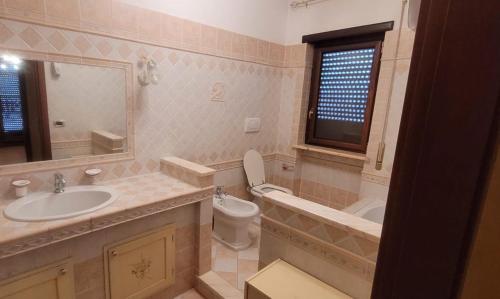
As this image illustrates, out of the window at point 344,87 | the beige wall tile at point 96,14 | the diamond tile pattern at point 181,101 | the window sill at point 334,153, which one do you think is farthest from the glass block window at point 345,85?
the beige wall tile at point 96,14

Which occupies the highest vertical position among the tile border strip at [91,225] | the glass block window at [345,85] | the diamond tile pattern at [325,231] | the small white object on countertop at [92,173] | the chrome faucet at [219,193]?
the glass block window at [345,85]

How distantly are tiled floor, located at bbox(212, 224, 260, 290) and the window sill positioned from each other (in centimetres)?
122

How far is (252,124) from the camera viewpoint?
300cm

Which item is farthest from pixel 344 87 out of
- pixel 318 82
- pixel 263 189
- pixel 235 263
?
pixel 235 263

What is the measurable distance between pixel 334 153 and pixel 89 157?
2321mm

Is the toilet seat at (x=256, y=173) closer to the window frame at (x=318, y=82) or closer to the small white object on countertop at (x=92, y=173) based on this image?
the window frame at (x=318, y=82)

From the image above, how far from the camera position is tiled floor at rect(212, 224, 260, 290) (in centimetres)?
221

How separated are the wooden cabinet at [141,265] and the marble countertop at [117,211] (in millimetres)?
212

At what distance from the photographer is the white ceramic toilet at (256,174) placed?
2.98m

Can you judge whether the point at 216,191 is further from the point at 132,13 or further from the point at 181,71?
the point at 132,13

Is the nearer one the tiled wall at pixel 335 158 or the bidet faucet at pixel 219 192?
the tiled wall at pixel 335 158

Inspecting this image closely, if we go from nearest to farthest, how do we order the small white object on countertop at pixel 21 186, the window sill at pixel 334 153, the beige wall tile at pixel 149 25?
the small white object on countertop at pixel 21 186, the beige wall tile at pixel 149 25, the window sill at pixel 334 153

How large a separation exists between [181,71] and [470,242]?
2282 mm

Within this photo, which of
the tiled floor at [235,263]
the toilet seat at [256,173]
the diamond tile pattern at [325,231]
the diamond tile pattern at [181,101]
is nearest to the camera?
the diamond tile pattern at [325,231]
